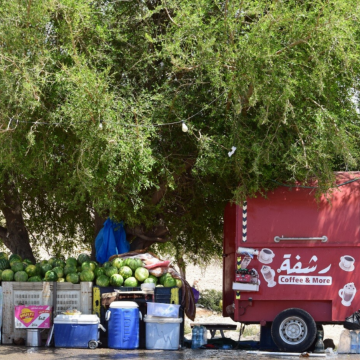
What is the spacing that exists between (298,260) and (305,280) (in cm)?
33

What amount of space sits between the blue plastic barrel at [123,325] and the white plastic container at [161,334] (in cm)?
20

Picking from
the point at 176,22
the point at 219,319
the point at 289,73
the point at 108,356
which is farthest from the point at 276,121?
the point at 219,319

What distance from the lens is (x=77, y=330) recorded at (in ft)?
34.9

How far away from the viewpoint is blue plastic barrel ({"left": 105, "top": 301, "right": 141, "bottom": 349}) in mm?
10617

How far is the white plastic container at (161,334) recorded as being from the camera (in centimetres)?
1062

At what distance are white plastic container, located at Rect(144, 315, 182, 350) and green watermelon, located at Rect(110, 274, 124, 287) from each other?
0.74m

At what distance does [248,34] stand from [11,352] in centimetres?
596

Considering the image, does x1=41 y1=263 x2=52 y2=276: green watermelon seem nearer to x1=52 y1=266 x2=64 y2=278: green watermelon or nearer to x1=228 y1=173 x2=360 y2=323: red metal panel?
→ x1=52 y1=266 x2=64 y2=278: green watermelon

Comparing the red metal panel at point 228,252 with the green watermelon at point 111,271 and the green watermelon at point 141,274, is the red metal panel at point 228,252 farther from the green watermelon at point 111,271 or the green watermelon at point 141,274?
the green watermelon at point 111,271

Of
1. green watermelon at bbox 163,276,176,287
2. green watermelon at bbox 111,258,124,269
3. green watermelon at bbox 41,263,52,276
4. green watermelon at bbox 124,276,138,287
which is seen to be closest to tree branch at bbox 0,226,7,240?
green watermelon at bbox 41,263,52,276

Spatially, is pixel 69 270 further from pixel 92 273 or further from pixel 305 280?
pixel 305 280

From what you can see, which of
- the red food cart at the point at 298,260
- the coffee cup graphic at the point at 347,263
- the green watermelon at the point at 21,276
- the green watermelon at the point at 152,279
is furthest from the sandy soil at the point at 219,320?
the coffee cup graphic at the point at 347,263

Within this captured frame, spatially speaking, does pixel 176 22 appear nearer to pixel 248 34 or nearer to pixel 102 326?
pixel 248 34

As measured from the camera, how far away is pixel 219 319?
20.5m
